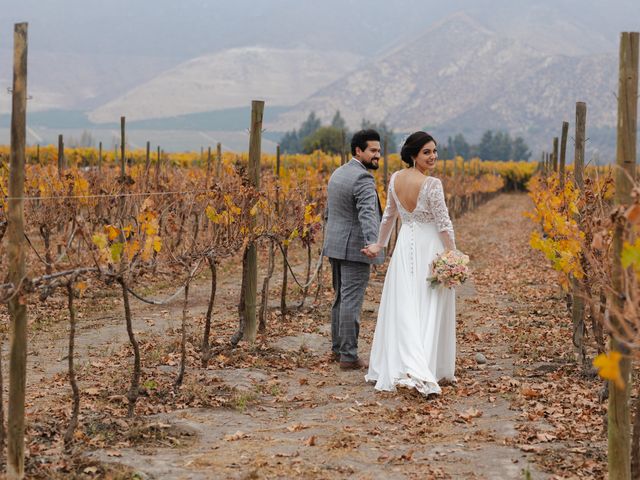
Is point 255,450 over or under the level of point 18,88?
under

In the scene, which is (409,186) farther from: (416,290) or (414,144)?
(416,290)

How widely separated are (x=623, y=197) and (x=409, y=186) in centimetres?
261

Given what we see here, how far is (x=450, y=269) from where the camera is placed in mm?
6562

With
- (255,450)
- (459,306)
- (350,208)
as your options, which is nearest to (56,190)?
(459,306)

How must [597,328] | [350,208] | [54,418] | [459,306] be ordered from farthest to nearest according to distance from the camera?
1. [459,306]
2. [350,208]
3. [597,328]
4. [54,418]

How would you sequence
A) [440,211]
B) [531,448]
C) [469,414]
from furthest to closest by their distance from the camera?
1. [440,211]
2. [469,414]
3. [531,448]

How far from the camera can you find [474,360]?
7902 mm

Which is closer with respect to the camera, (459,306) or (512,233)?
(459,306)

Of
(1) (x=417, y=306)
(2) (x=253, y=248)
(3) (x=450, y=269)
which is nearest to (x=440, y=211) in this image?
(3) (x=450, y=269)

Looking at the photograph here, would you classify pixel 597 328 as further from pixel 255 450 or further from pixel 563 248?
pixel 255 450

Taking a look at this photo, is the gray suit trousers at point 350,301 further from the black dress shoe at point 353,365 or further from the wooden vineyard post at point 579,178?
the wooden vineyard post at point 579,178

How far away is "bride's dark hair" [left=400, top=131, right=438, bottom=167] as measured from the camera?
6.64 meters

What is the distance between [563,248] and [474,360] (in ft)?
5.23

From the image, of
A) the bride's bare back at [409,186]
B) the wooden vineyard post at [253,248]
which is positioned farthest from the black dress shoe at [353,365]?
the bride's bare back at [409,186]
